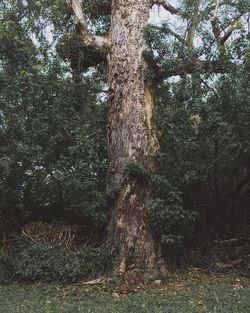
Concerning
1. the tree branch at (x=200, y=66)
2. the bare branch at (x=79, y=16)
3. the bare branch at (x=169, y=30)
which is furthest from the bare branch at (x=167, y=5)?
the tree branch at (x=200, y=66)

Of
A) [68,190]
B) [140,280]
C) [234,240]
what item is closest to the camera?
[140,280]

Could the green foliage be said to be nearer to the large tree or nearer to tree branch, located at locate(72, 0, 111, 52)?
the large tree

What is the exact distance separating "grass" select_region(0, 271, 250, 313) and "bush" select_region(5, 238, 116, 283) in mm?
218

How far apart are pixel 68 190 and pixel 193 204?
2.37 metres

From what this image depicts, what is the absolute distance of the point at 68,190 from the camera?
8.64m

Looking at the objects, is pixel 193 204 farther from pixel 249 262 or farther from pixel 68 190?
pixel 68 190

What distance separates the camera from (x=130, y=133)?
886cm

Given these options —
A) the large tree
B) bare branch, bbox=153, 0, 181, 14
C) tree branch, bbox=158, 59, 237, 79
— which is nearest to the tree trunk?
the large tree

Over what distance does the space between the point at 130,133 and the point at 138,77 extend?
3.81 ft

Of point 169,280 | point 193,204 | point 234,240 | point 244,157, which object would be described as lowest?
point 169,280

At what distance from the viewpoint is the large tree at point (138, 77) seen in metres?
8.32

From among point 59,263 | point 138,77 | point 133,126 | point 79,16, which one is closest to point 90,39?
point 79,16

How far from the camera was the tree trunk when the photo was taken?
8250mm

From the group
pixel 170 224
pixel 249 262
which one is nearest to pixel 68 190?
pixel 170 224
